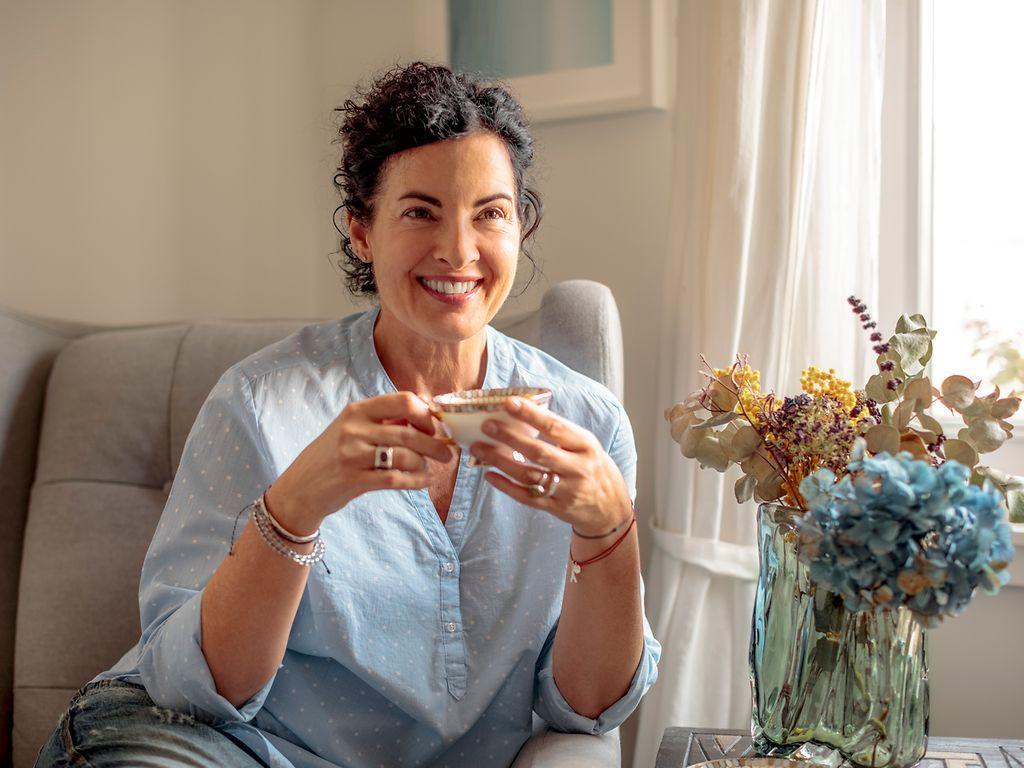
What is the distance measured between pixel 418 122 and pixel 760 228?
0.66 meters

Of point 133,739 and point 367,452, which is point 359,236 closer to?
point 367,452

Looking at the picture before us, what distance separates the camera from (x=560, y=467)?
105 centimetres

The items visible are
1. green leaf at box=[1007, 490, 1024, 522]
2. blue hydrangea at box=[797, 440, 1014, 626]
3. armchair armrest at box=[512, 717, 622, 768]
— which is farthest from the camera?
armchair armrest at box=[512, 717, 622, 768]

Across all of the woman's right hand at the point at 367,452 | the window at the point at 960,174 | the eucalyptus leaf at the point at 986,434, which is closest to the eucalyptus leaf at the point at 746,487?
the eucalyptus leaf at the point at 986,434

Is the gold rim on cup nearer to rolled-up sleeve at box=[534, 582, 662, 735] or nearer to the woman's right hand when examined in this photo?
the woman's right hand

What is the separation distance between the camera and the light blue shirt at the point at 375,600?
50.7 inches

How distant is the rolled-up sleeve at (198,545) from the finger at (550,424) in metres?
0.43

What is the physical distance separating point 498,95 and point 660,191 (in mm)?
701

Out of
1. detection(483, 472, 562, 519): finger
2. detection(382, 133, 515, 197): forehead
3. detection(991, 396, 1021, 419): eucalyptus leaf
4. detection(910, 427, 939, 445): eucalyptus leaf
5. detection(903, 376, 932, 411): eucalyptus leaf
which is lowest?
detection(483, 472, 562, 519): finger

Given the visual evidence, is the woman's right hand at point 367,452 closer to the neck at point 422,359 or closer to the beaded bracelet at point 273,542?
the beaded bracelet at point 273,542

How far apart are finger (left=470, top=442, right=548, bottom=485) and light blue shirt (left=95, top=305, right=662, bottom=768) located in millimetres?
354

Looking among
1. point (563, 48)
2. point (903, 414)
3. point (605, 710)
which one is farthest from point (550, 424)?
point (563, 48)

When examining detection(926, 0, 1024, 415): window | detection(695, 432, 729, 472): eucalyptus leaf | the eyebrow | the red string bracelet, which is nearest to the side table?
the red string bracelet

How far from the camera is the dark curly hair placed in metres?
1.37
